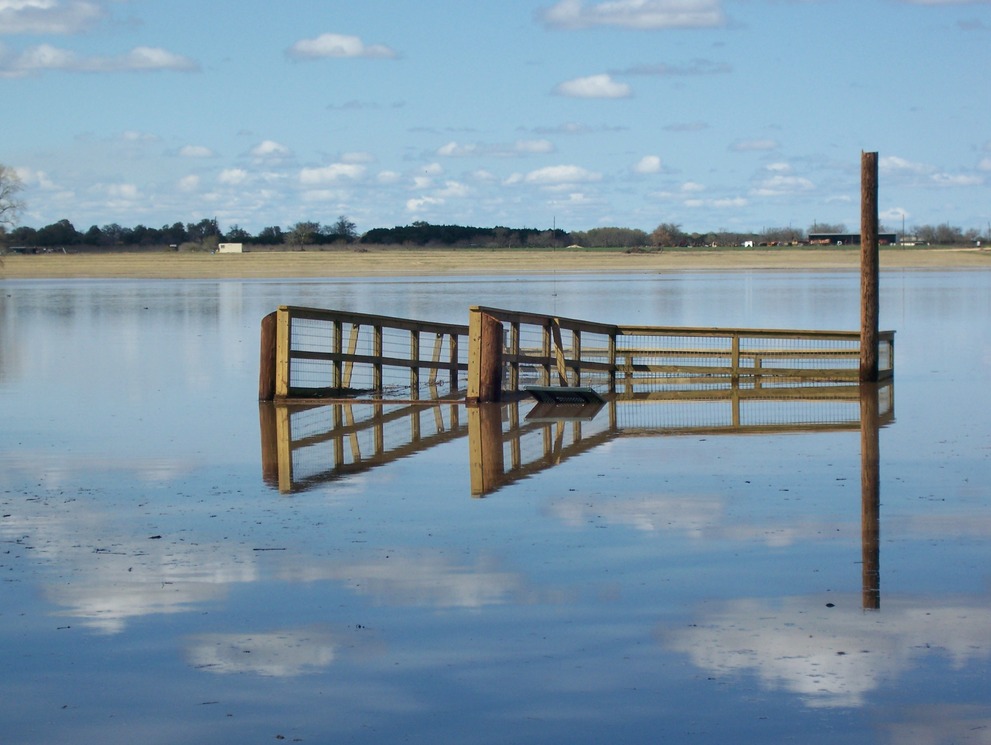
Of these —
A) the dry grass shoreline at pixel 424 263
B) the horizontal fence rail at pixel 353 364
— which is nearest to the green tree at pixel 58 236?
the dry grass shoreline at pixel 424 263

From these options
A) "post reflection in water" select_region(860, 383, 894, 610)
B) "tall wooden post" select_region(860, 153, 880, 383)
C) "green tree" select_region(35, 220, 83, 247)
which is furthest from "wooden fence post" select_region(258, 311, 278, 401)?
"green tree" select_region(35, 220, 83, 247)

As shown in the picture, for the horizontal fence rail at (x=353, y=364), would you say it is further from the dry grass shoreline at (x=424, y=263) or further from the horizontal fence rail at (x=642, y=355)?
the dry grass shoreline at (x=424, y=263)

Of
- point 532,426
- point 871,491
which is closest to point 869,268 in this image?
point 532,426

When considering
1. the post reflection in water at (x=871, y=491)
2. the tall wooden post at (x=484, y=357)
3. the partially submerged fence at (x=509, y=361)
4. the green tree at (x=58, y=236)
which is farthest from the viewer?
the green tree at (x=58, y=236)

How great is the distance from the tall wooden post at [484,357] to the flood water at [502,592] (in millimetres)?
2540

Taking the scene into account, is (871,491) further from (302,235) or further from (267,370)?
(302,235)

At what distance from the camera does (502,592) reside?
8.83 metres

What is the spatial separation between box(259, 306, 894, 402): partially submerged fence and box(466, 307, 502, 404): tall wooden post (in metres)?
0.01

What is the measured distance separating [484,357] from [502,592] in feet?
37.1

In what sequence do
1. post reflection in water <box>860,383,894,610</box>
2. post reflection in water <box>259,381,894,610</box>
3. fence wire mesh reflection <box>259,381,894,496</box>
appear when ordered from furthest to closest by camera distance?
1. fence wire mesh reflection <box>259,381,894,496</box>
2. post reflection in water <box>259,381,894,610</box>
3. post reflection in water <box>860,383,894,610</box>

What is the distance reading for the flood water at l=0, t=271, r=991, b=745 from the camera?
21.7 ft

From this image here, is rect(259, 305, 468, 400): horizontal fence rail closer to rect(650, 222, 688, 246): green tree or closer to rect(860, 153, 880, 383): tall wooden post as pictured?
rect(860, 153, 880, 383): tall wooden post

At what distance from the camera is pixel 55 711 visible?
671 cm

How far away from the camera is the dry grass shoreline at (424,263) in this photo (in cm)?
12106
